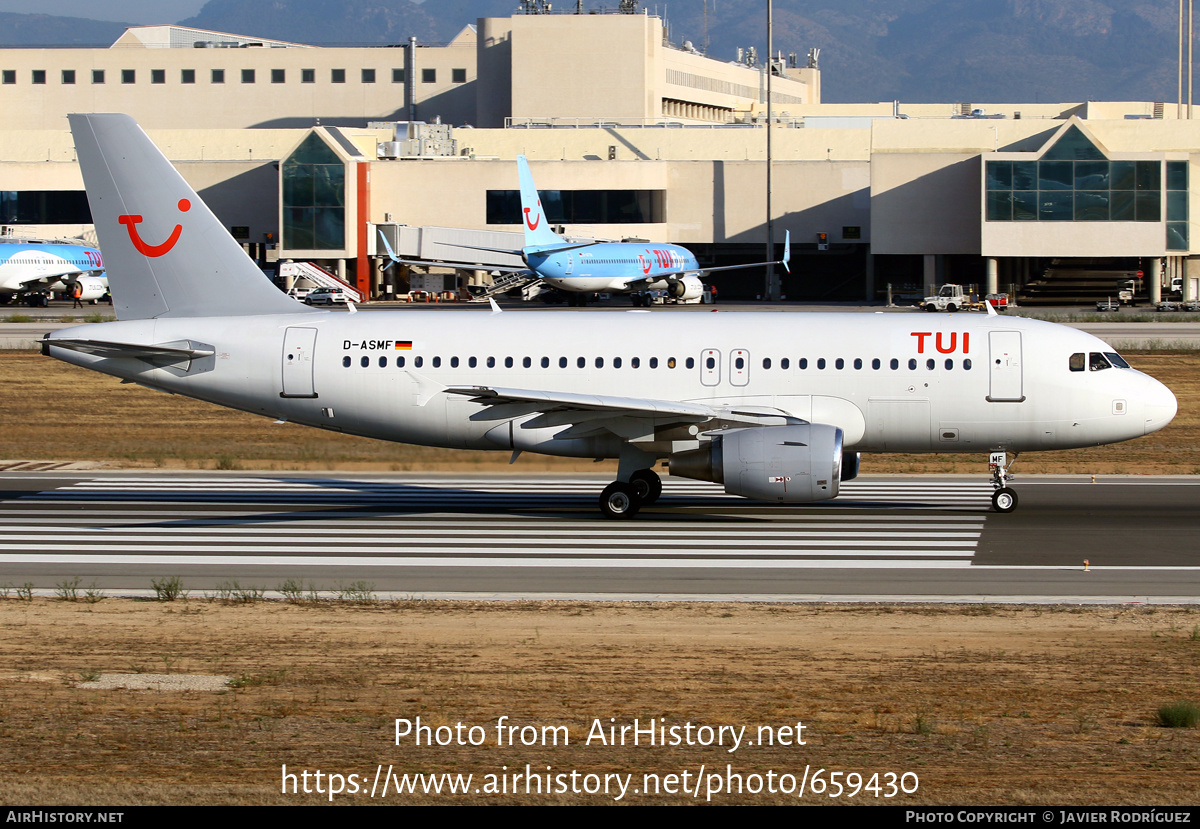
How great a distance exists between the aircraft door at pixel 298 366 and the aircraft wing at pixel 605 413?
340 centimetres

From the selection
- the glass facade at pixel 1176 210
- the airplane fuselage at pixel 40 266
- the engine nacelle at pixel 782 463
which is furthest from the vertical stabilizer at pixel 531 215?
the engine nacelle at pixel 782 463

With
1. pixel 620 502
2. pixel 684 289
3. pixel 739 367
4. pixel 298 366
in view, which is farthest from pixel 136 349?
pixel 684 289

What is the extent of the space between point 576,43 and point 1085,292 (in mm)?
57580

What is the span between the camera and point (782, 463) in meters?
23.2

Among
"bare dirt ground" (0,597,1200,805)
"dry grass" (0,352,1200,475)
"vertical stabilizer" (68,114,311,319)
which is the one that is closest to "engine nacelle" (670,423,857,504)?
A: "dry grass" (0,352,1200,475)

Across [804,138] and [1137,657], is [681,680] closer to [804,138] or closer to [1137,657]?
[1137,657]

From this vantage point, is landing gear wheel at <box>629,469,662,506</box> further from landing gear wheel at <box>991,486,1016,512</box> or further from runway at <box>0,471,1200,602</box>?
landing gear wheel at <box>991,486,1016,512</box>

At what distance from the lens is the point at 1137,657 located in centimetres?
1491

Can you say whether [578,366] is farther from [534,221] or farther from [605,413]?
[534,221]

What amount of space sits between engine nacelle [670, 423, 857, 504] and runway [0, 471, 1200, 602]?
942 mm

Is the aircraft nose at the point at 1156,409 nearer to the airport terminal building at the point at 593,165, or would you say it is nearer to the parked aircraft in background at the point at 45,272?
the airport terminal building at the point at 593,165

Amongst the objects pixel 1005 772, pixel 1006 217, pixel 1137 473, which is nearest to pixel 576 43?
pixel 1006 217

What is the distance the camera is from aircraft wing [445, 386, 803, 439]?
23.8 meters

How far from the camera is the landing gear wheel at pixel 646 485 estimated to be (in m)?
25.9
